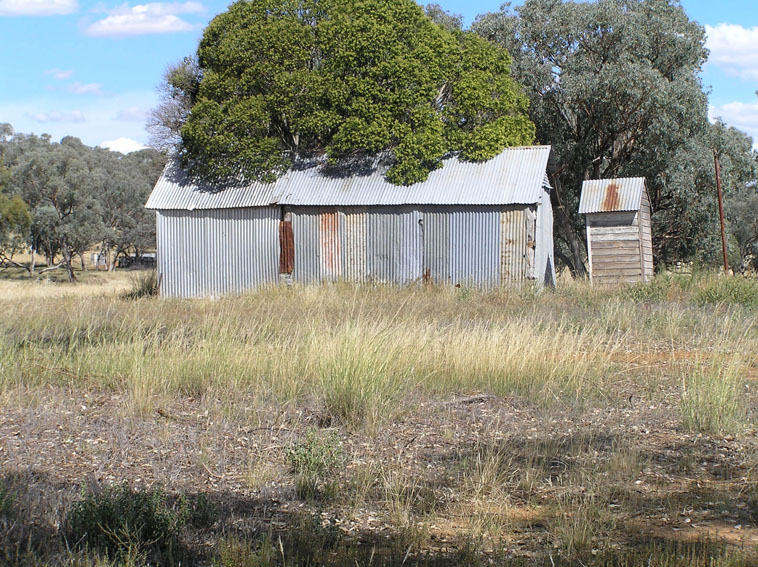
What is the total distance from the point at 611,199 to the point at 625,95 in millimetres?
7517

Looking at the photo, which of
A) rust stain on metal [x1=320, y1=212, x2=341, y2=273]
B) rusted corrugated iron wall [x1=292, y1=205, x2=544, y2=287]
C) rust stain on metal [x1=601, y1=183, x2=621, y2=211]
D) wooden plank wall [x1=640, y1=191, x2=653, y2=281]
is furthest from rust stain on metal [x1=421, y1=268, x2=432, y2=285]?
wooden plank wall [x1=640, y1=191, x2=653, y2=281]

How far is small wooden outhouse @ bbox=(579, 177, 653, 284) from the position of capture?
67.8 feet

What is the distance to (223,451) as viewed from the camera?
599cm

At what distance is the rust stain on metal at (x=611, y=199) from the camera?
20625 millimetres

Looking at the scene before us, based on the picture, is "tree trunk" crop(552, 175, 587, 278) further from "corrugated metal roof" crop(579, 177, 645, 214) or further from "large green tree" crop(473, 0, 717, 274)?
"corrugated metal roof" crop(579, 177, 645, 214)

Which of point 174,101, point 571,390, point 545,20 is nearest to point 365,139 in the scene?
point 174,101

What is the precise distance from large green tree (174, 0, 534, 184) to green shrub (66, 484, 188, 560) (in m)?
16.4

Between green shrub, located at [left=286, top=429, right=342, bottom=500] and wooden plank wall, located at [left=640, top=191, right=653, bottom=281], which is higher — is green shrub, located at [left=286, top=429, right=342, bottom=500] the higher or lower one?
the lower one

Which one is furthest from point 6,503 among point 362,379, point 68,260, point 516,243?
point 68,260

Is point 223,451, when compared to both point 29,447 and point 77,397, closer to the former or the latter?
point 29,447

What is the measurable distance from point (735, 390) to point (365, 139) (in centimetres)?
1495

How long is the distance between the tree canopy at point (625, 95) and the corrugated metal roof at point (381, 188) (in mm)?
7098

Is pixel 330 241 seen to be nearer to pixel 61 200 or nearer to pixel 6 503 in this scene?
pixel 6 503

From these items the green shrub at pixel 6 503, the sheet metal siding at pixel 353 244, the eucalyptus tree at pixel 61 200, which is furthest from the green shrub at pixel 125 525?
the eucalyptus tree at pixel 61 200
